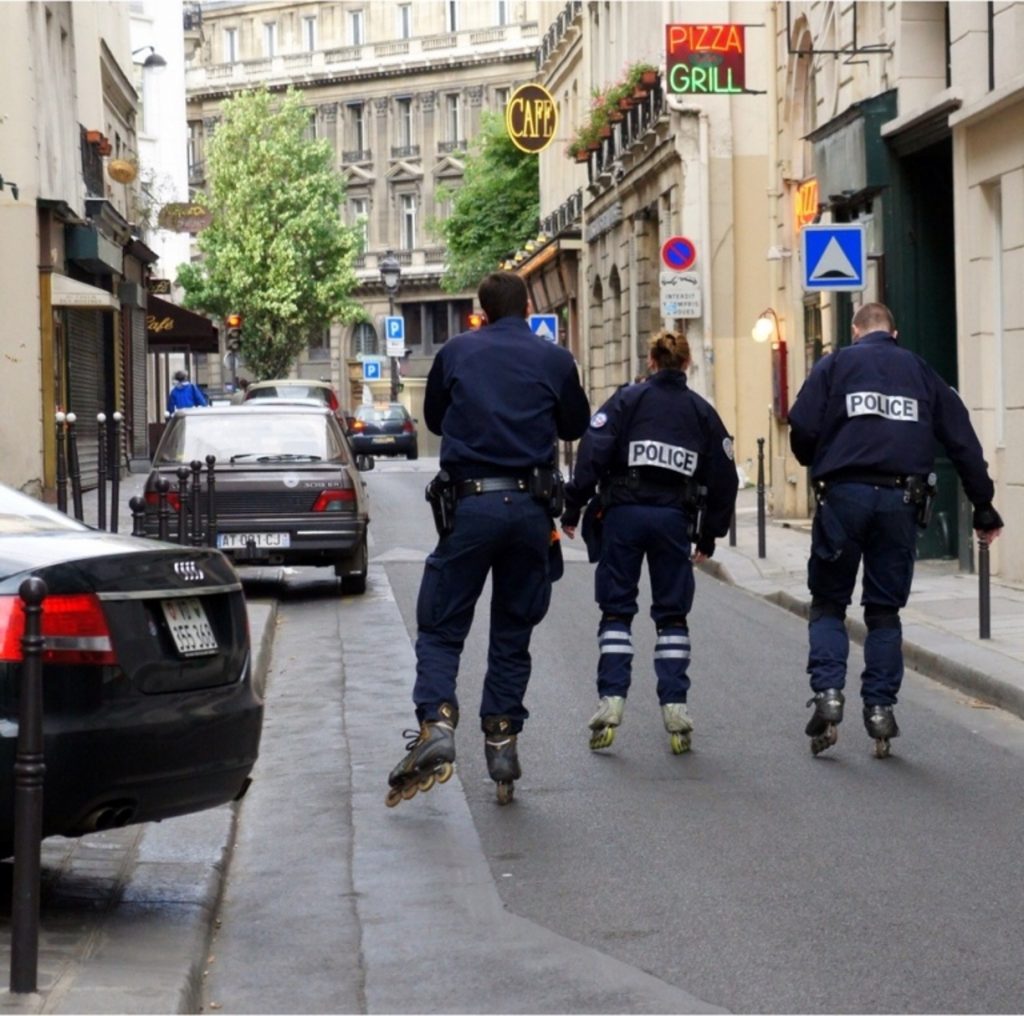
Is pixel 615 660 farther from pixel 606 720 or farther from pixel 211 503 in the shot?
pixel 211 503

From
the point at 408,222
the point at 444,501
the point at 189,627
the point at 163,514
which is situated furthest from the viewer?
the point at 408,222

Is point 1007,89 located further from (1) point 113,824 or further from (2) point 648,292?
(2) point 648,292

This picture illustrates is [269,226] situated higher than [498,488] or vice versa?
[269,226]

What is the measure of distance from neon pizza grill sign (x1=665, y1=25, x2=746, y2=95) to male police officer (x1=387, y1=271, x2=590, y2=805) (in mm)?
20616

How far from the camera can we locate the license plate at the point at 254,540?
58.3ft

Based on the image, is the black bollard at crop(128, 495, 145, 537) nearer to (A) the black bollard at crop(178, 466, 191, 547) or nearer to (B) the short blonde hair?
(A) the black bollard at crop(178, 466, 191, 547)

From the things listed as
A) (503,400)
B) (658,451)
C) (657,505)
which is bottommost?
(657,505)

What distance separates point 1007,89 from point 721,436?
26.7ft

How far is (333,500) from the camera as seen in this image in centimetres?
1784

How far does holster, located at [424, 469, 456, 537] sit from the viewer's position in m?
8.46

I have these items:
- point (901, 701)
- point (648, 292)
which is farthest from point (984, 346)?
point (648, 292)

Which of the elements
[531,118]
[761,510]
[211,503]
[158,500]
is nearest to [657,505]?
[211,503]

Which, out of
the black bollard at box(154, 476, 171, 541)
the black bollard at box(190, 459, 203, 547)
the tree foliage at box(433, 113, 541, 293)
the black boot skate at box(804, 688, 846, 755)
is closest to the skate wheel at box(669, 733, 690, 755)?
the black boot skate at box(804, 688, 846, 755)

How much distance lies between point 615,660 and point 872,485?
53.4 inches
